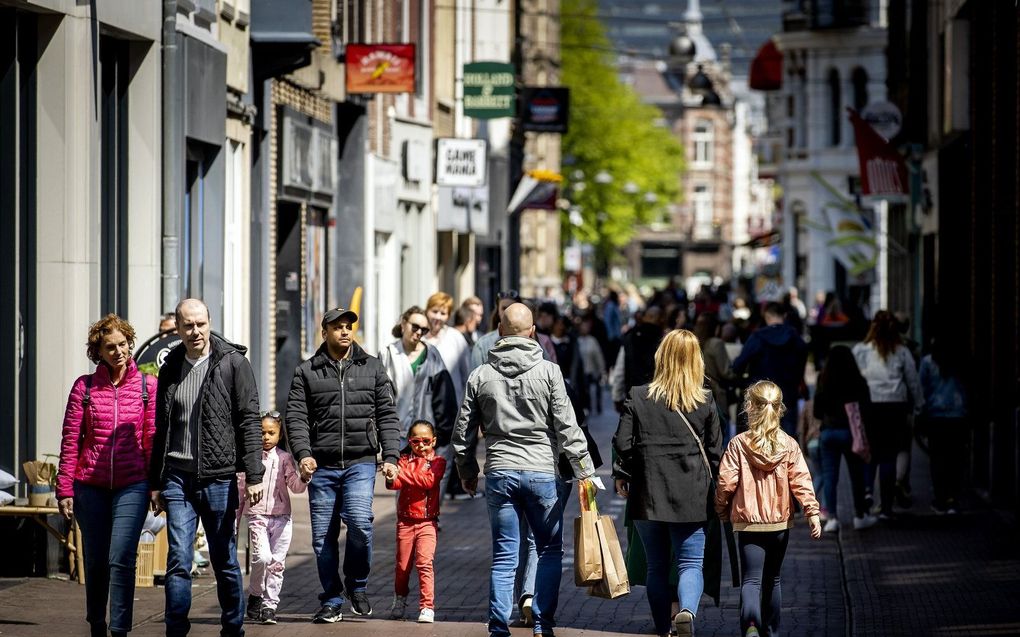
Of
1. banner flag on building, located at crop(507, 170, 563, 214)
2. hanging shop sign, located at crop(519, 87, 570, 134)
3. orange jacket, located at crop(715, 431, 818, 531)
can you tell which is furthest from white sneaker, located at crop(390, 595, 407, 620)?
hanging shop sign, located at crop(519, 87, 570, 134)

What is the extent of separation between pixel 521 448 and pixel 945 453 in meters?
7.63

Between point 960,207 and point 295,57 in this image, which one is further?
point 960,207

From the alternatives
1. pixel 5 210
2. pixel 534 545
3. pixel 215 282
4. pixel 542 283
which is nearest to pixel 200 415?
pixel 534 545

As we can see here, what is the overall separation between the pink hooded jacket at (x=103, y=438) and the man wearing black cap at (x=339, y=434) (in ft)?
4.09

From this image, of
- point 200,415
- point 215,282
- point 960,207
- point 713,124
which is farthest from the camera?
point 713,124

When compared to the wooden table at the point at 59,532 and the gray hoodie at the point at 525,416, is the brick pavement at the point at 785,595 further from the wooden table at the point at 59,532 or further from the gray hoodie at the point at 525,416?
the gray hoodie at the point at 525,416

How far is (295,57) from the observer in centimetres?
2023

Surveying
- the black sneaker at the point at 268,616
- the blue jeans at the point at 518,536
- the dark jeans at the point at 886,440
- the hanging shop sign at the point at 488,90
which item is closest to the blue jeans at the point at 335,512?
the black sneaker at the point at 268,616

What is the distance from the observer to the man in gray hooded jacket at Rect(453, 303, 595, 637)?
9555 millimetres

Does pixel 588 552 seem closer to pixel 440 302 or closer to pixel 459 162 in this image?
pixel 440 302

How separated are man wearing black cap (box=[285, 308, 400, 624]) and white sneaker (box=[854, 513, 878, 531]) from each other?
19.5 feet

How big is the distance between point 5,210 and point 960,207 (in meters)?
12.9

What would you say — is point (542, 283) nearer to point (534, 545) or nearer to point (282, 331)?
point (282, 331)

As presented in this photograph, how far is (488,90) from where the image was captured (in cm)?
3247
